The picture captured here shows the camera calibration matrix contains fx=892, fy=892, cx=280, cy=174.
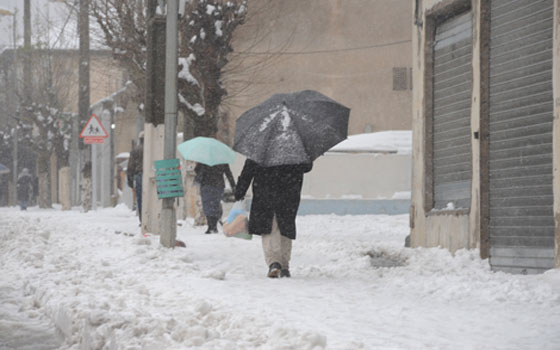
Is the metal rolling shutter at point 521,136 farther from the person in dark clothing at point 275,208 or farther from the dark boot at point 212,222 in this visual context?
the dark boot at point 212,222

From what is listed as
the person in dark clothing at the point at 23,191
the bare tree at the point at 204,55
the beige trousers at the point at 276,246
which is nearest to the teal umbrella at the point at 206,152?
the bare tree at the point at 204,55

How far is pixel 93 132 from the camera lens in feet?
81.4

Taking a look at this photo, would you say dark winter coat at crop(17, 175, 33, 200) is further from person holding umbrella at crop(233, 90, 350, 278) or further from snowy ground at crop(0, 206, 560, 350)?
person holding umbrella at crop(233, 90, 350, 278)

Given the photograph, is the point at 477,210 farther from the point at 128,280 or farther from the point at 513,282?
the point at 128,280

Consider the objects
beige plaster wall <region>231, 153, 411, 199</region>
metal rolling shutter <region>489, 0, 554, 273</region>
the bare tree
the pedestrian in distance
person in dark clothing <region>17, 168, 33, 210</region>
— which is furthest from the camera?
person in dark clothing <region>17, 168, 33, 210</region>

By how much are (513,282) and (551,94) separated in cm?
223

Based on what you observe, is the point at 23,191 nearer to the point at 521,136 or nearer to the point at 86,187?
the point at 86,187

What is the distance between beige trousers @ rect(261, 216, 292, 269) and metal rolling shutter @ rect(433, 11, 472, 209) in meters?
2.97

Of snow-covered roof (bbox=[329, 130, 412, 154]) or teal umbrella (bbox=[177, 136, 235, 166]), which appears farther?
snow-covered roof (bbox=[329, 130, 412, 154])

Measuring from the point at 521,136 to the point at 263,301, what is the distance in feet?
13.2

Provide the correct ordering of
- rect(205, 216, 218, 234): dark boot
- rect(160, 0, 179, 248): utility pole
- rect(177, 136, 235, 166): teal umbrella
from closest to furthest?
rect(160, 0, 179, 248): utility pole, rect(177, 136, 235, 166): teal umbrella, rect(205, 216, 218, 234): dark boot

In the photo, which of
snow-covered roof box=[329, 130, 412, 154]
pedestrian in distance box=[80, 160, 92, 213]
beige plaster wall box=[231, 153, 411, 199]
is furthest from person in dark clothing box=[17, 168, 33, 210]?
beige plaster wall box=[231, 153, 411, 199]

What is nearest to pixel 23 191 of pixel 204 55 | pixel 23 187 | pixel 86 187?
pixel 23 187

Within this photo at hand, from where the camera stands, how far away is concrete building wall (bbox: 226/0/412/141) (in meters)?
32.4
